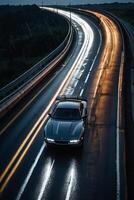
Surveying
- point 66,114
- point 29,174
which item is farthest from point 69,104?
point 29,174

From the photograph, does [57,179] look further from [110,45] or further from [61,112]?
[110,45]

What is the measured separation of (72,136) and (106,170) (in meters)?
2.77

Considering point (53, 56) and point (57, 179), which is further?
point (53, 56)

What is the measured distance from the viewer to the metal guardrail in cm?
3250

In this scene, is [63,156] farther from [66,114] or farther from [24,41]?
[24,41]

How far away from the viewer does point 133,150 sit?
966 inches

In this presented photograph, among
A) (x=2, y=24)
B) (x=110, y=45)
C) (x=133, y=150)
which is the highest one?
(x=133, y=150)

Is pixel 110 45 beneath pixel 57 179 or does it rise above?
beneath

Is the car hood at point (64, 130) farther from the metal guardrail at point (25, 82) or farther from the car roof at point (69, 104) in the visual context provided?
the metal guardrail at point (25, 82)

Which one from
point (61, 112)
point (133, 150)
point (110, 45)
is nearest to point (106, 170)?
point (133, 150)


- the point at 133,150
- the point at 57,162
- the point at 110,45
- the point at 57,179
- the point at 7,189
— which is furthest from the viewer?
the point at 110,45

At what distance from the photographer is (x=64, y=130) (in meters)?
23.4

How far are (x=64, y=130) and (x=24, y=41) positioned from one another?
6516 cm

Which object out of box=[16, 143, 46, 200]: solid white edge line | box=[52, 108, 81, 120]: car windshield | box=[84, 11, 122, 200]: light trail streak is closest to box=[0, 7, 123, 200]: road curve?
box=[16, 143, 46, 200]: solid white edge line
